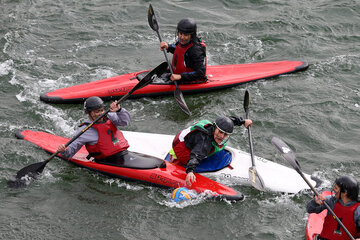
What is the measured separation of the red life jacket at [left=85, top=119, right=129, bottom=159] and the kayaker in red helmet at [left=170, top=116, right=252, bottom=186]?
2.45 ft

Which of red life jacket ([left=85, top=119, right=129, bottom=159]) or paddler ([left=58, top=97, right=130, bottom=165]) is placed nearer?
paddler ([left=58, top=97, right=130, bottom=165])

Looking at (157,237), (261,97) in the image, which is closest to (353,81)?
(261,97)

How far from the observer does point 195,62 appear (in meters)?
8.79

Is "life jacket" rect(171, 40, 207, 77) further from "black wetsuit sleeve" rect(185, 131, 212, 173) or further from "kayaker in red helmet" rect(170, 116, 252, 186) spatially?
"black wetsuit sleeve" rect(185, 131, 212, 173)

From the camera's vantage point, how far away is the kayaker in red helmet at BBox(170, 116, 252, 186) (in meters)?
6.17

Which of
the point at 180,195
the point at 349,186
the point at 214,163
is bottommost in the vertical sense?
the point at 180,195

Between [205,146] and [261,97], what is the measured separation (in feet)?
10.8

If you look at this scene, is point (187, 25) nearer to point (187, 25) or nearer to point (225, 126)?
point (187, 25)

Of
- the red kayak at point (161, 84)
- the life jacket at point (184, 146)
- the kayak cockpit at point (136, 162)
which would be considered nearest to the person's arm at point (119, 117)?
the kayak cockpit at point (136, 162)

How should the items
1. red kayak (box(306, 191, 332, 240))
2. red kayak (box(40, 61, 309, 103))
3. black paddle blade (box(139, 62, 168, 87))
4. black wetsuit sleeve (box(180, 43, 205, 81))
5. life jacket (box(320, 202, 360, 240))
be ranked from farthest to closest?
1. red kayak (box(40, 61, 309, 103))
2. black wetsuit sleeve (box(180, 43, 205, 81))
3. black paddle blade (box(139, 62, 168, 87))
4. red kayak (box(306, 191, 332, 240))
5. life jacket (box(320, 202, 360, 240))

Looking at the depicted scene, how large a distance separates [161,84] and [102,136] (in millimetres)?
2831

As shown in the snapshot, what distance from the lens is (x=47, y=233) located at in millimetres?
6105

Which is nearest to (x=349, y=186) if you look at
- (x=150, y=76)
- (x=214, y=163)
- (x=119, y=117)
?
(x=214, y=163)

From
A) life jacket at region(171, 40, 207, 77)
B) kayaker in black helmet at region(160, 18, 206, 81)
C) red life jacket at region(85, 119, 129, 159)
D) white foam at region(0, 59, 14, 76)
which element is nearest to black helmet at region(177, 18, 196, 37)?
kayaker in black helmet at region(160, 18, 206, 81)
